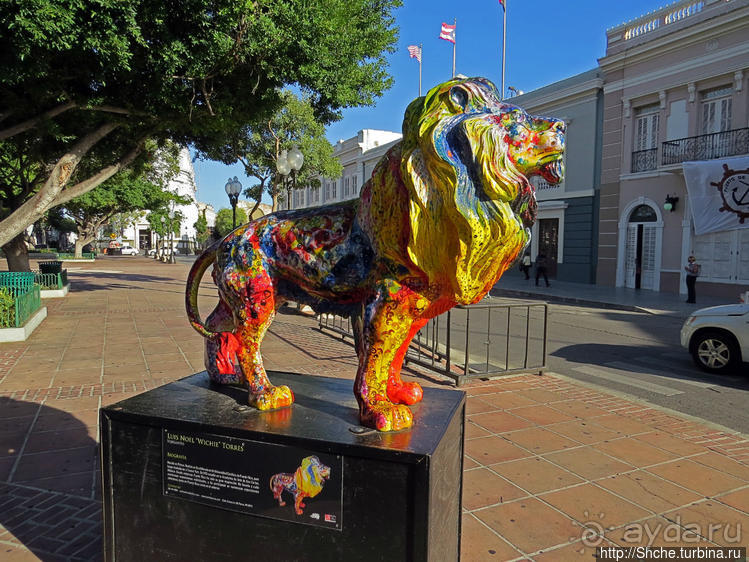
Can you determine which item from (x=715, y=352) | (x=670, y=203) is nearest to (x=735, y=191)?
(x=670, y=203)

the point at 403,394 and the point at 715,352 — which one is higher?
the point at 403,394

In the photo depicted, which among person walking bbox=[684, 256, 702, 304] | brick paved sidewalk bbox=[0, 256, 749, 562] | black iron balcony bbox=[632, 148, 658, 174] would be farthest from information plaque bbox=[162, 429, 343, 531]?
black iron balcony bbox=[632, 148, 658, 174]

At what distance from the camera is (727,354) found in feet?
21.7

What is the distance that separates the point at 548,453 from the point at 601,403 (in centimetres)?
167

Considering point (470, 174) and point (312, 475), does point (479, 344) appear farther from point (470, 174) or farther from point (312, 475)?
point (470, 174)

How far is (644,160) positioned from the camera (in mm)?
17891

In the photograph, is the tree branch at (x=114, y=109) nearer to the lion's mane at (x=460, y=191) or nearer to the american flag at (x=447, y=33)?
the lion's mane at (x=460, y=191)

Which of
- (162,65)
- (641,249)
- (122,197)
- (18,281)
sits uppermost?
(122,197)

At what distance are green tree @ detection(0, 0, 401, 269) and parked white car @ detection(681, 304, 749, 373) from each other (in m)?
6.33

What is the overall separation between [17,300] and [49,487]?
238 inches

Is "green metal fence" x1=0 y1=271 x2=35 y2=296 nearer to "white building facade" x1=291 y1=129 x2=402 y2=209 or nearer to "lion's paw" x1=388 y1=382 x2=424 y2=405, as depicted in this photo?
"lion's paw" x1=388 y1=382 x2=424 y2=405

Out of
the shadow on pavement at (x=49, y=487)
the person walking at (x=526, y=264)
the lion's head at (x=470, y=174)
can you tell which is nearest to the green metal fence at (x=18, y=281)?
the shadow on pavement at (x=49, y=487)

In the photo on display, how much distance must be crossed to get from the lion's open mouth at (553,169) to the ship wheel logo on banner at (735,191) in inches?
641

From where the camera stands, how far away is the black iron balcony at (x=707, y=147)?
1504cm
